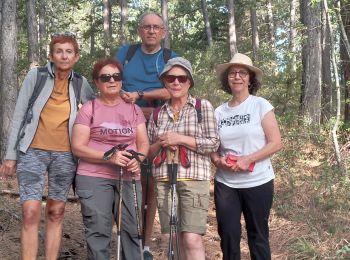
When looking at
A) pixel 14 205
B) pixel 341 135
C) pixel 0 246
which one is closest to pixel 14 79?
pixel 14 205

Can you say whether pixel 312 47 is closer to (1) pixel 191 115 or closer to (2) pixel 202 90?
(2) pixel 202 90

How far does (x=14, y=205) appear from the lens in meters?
6.86

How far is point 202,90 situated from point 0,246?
30.7 ft

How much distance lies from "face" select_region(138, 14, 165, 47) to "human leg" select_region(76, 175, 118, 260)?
151 centimetres

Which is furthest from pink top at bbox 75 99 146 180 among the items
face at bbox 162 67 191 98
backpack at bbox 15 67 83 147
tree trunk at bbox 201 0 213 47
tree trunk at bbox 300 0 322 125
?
tree trunk at bbox 201 0 213 47

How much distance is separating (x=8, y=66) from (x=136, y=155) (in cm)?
839

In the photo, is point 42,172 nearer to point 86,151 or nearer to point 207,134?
point 86,151

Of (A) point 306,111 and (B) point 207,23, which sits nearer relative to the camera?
(A) point 306,111

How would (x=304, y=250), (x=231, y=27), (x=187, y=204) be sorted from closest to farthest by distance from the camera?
(x=187, y=204), (x=304, y=250), (x=231, y=27)

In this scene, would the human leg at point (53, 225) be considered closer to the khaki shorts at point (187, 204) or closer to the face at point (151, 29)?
the khaki shorts at point (187, 204)

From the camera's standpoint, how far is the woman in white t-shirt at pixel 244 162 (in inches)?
156

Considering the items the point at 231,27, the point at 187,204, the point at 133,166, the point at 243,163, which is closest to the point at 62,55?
the point at 133,166

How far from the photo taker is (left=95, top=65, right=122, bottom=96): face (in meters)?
4.03

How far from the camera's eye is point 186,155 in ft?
13.0
